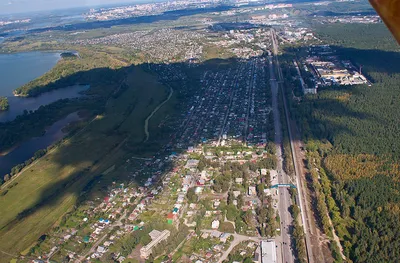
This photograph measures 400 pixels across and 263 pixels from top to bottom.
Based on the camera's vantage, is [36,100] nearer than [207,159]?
No

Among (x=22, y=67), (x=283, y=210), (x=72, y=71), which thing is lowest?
(x=283, y=210)

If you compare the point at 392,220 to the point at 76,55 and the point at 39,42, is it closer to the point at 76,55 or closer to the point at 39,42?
the point at 76,55

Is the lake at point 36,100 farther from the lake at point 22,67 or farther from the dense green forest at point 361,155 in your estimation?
the dense green forest at point 361,155

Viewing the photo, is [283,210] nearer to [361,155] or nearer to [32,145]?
[361,155]

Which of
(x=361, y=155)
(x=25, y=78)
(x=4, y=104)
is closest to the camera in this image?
(x=361, y=155)

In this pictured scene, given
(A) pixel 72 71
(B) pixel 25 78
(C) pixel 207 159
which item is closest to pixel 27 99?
(A) pixel 72 71

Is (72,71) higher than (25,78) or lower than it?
higher

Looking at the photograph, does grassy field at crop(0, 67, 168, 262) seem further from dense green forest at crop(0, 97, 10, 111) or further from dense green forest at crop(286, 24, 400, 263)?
dense green forest at crop(286, 24, 400, 263)
